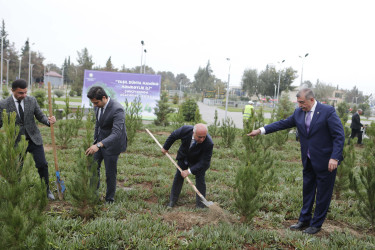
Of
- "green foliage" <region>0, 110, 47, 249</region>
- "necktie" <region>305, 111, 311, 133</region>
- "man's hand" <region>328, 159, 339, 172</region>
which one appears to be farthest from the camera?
"necktie" <region>305, 111, 311, 133</region>

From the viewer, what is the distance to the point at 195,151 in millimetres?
4410

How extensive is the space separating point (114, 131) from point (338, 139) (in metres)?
2.95

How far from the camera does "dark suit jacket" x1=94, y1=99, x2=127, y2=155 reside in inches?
162

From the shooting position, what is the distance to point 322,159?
12.2ft

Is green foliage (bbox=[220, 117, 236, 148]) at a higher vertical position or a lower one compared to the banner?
lower

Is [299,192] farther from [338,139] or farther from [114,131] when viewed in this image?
[114,131]

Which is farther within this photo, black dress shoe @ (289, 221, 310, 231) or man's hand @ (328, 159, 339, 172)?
black dress shoe @ (289, 221, 310, 231)

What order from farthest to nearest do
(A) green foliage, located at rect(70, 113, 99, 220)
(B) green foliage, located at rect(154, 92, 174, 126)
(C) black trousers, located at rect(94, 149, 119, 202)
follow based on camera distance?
(B) green foliage, located at rect(154, 92, 174, 126) < (C) black trousers, located at rect(94, 149, 119, 202) < (A) green foliage, located at rect(70, 113, 99, 220)

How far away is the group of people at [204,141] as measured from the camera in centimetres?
372

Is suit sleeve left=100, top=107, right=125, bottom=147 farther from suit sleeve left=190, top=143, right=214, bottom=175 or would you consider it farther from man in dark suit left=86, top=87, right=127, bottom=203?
suit sleeve left=190, top=143, right=214, bottom=175

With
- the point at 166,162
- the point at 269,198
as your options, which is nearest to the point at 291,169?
the point at 269,198

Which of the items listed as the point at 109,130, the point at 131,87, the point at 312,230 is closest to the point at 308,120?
the point at 312,230

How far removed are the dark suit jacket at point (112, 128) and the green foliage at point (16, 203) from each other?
1.27 m

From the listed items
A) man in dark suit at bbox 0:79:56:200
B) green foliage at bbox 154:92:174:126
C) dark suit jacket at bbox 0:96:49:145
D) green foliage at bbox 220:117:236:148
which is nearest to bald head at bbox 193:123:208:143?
man in dark suit at bbox 0:79:56:200
